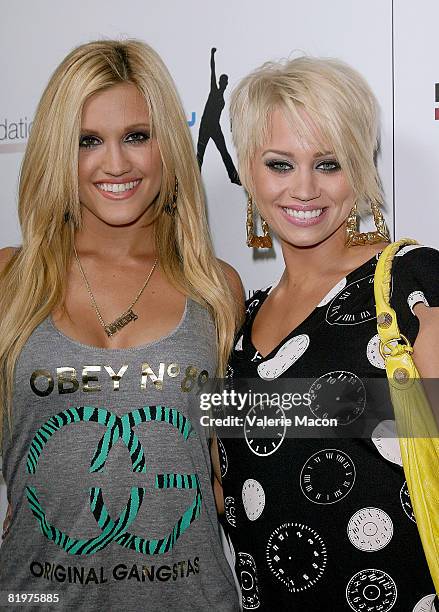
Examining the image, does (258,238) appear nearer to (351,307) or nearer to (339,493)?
(351,307)

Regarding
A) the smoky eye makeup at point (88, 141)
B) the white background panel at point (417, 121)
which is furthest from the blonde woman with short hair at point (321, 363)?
the smoky eye makeup at point (88, 141)

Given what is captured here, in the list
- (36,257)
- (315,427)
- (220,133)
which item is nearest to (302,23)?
(220,133)

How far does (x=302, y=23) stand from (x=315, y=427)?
1.10 metres

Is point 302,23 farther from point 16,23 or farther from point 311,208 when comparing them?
point 16,23

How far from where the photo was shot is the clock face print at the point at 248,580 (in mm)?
1972

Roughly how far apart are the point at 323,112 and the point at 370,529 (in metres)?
0.90

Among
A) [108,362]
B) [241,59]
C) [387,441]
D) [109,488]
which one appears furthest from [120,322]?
[241,59]

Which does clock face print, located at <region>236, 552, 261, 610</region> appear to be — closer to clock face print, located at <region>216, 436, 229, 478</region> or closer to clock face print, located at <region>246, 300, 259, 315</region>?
clock face print, located at <region>216, 436, 229, 478</region>

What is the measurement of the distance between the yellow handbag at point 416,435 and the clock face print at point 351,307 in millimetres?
108

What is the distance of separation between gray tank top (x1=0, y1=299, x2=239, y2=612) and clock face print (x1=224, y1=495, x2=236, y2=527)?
0.20 feet

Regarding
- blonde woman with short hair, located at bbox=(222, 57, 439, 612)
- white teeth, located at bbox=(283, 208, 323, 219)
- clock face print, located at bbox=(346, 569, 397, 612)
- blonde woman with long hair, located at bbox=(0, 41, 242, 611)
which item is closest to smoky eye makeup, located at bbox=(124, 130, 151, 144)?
blonde woman with long hair, located at bbox=(0, 41, 242, 611)

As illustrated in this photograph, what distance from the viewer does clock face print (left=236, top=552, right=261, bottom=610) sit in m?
1.97

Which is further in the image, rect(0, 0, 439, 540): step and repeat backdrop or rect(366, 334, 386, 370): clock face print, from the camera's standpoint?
rect(0, 0, 439, 540): step and repeat backdrop

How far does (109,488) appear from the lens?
2031mm
